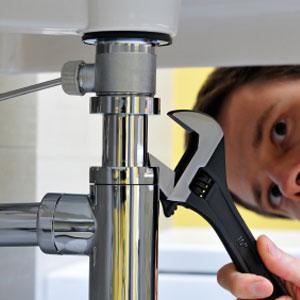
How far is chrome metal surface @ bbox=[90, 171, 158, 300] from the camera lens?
42cm

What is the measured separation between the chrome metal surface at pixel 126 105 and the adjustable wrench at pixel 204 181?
54mm

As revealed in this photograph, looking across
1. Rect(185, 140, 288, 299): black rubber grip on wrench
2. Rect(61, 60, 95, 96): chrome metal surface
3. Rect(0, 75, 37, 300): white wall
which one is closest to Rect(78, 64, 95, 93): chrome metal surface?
Rect(61, 60, 95, 96): chrome metal surface

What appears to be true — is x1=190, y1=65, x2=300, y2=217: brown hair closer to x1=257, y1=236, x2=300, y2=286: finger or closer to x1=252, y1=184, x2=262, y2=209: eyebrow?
x1=252, y1=184, x2=262, y2=209: eyebrow

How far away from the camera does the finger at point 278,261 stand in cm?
54

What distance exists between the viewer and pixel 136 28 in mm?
397

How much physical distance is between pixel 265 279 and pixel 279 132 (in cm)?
46

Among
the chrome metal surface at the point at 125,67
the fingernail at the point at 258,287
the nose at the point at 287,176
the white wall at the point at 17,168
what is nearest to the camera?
the chrome metal surface at the point at 125,67

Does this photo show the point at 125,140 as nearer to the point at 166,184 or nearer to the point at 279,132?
the point at 166,184

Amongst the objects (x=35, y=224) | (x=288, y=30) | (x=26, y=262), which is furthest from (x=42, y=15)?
(x=26, y=262)

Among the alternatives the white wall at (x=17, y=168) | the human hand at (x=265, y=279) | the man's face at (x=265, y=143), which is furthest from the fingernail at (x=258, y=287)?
the man's face at (x=265, y=143)

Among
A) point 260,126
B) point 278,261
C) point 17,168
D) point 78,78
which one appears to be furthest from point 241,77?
point 78,78

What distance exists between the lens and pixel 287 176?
98cm

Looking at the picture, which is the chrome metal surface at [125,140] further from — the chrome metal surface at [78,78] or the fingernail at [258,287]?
the fingernail at [258,287]

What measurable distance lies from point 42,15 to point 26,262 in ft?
1.72
